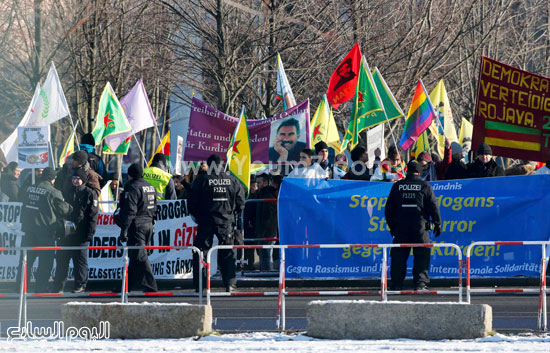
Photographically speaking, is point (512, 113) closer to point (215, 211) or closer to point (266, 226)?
point (266, 226)

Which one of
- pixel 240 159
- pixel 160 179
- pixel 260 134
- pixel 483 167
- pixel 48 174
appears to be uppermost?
pixel 260 134

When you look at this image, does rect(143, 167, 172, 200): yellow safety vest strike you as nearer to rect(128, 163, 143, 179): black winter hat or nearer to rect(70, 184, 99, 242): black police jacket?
rect(70, 184, 99, 242): black police jacket

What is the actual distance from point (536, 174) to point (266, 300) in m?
4.13

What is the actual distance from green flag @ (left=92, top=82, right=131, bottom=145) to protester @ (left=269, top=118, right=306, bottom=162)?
12.0 feet

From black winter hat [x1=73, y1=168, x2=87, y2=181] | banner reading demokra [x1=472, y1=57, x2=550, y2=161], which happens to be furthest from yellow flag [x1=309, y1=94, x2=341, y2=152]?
black winter hat [x1=73, y1=168, x2=87, y2=181]

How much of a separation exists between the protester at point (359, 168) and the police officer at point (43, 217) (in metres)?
4.20

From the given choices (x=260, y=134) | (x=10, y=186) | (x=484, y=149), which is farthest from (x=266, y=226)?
(x=10, y=186)

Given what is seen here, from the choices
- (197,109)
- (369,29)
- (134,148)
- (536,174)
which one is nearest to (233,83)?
(369,29)

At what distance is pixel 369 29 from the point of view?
2605 centimetres

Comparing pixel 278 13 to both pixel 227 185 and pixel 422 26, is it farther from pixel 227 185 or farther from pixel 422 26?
pixel 227 185

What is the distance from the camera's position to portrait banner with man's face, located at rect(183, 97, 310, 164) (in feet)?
56.6

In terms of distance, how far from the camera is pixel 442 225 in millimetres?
14289

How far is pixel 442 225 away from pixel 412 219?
1.09 meters

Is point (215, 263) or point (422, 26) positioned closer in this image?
point (215, 263)
